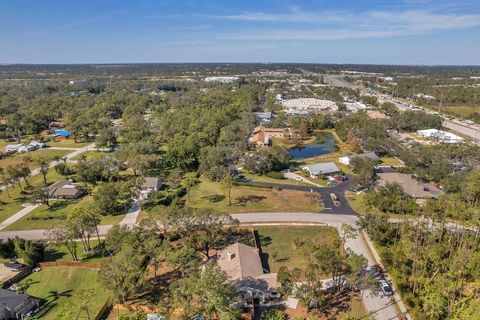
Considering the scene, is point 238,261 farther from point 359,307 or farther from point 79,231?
point 79,231

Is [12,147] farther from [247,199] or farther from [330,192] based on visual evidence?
[330,192]

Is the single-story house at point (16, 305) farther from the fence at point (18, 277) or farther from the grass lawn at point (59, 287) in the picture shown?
the fence at point (18, 277)

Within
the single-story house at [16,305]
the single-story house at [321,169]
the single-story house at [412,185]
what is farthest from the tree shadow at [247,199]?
the single-story house at [16,305]

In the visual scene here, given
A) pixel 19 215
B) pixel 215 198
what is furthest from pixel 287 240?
pixel 19 215

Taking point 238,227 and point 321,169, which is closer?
point 238,227

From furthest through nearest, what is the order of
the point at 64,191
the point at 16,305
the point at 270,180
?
the point at 270,180
the point at 64,191
the point at 16,305

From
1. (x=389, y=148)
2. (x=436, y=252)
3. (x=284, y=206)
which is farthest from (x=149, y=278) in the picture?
(x=389, y=148)

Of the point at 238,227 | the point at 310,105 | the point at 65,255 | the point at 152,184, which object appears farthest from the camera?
the point at 310,105
